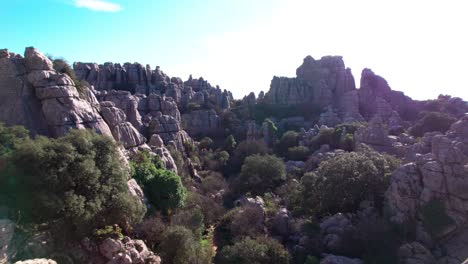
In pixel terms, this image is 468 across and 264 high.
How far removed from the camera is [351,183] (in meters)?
27.5

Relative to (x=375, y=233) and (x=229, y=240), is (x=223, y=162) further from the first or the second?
(x=375, y=233)

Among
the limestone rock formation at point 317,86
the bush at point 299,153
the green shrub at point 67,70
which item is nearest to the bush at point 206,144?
the bush at point 299,153

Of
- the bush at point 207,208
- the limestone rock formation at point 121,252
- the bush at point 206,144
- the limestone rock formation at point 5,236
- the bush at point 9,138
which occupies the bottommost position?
the bush at point 207,208

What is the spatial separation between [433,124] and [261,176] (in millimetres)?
22655

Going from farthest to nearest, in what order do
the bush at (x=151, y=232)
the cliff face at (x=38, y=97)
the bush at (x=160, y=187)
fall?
the bush at (x=160, y=187)
the cliff face at (x=38, y=97)
the bush at (x=151, y=232)

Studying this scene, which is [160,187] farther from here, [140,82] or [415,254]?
[140,82]

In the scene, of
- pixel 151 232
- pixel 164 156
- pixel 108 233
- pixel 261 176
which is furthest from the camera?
pixel 261 176

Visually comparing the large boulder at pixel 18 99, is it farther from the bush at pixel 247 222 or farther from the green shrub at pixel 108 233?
the bush at pixel 247 222

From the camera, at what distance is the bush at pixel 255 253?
73.0 feet

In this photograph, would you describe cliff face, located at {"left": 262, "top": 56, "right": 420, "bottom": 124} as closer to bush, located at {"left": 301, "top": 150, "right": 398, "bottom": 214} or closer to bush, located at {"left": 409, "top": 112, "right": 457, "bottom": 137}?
bush, located at {"left": 409, "top": 112, "right": 457, "bottom": 137}

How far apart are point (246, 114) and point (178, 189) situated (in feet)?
147

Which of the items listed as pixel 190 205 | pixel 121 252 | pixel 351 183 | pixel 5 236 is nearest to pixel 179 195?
pixel 190 205

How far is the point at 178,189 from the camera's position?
2886 cm

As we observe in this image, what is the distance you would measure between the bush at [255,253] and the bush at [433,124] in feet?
103
